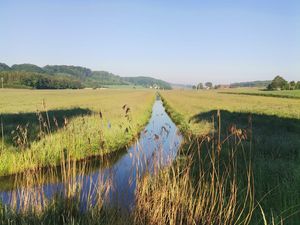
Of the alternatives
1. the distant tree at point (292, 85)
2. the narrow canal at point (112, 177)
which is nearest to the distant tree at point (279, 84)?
the distant tree at point (292, 85)

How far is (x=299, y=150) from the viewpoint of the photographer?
434 inches

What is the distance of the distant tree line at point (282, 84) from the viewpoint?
126 m

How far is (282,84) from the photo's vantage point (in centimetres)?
13088

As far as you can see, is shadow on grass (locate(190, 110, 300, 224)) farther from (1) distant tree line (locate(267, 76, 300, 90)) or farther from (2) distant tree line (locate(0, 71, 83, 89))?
(2) distant tree line (locate(0, 71, 83, 89))

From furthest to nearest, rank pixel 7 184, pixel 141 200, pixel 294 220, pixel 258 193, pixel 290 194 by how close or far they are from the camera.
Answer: pixel 7 184, pixel 258 193, pixel 290 194, pixel 141 200, pixel 294 220

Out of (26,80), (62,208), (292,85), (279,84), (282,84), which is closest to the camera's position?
(62,208)

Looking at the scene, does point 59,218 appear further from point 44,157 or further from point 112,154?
point 112,154

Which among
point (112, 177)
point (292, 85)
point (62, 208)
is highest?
point (292, 85)

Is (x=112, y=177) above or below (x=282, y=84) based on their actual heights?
below

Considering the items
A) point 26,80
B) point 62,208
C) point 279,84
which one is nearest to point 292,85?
point 279,84

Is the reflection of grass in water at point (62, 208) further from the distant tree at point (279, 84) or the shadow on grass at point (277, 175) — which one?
the distant tree at point (279, 84)

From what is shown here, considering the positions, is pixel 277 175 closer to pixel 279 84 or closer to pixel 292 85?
pixel 292 85

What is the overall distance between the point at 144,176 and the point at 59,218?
1.65 meters

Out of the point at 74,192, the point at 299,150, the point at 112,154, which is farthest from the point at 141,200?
the point at 112,154
